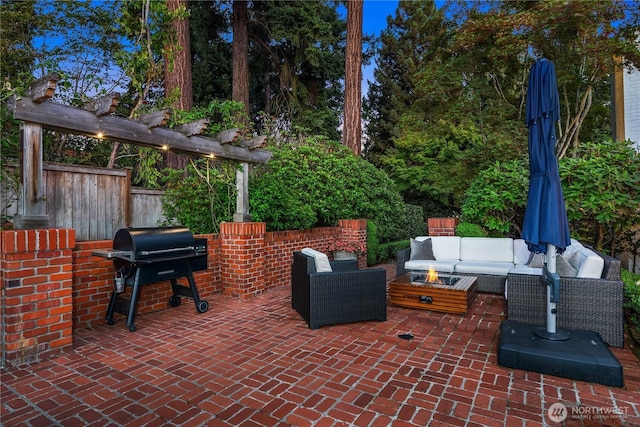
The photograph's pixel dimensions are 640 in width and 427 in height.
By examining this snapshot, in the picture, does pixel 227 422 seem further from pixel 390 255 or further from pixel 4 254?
pixel 390 255

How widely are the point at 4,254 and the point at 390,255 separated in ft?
25.4

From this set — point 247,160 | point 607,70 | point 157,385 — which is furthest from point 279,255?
point 607,70

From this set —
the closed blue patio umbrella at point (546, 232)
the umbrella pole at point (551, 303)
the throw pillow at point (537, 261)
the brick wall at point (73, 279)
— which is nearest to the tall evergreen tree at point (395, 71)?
the throw pillow at point (537, 261)

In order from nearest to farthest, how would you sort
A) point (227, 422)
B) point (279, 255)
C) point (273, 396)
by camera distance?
point (227, 422)
point (273, 396)
point (279, 255)

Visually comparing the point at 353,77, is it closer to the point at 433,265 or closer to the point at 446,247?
the point at 446,247

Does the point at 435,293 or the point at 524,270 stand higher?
the point at 524,270

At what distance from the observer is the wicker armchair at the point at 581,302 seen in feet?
10.5

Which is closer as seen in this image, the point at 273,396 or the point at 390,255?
the point at 273,396

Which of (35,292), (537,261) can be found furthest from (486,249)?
(35,292)

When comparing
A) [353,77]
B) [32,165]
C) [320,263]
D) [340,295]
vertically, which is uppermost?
[353,77]

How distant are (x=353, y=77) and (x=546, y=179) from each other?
8120 mm

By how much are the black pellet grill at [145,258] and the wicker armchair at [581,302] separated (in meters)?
3.52

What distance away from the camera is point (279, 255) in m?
6.05

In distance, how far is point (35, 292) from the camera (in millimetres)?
2980
